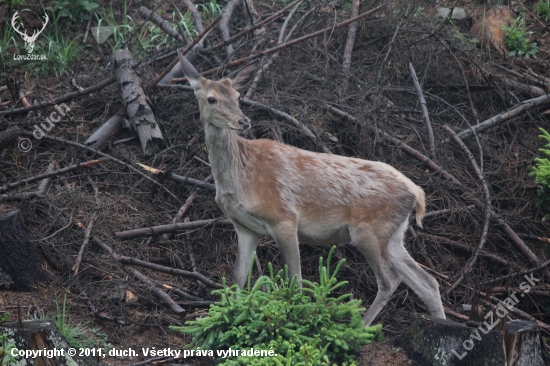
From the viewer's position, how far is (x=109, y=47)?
1159 cm

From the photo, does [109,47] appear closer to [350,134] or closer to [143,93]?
[143,93]

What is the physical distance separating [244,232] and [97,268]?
5.66 ft

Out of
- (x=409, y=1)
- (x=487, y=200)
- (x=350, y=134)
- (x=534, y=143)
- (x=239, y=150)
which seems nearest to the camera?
(x=239, y=150)

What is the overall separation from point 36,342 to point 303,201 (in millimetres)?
3307

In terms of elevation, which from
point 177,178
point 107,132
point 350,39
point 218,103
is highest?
point 218,103

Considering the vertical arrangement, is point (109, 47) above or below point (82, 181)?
above

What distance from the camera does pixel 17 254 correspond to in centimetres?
742

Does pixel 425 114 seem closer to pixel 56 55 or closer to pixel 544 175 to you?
pixel 544 175

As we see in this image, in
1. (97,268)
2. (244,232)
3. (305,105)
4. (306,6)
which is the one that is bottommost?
(97,268)

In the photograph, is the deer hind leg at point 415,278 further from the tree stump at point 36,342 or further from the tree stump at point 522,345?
the tree stump at point 36,342

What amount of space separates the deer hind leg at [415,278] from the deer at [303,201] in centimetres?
1

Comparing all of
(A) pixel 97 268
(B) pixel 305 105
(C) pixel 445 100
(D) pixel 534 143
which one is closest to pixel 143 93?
(B) pixel 305 105

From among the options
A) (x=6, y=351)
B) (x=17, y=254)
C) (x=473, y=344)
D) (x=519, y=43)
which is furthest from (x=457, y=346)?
(x=519, y=43)

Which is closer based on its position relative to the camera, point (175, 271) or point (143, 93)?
point (175, 271)
